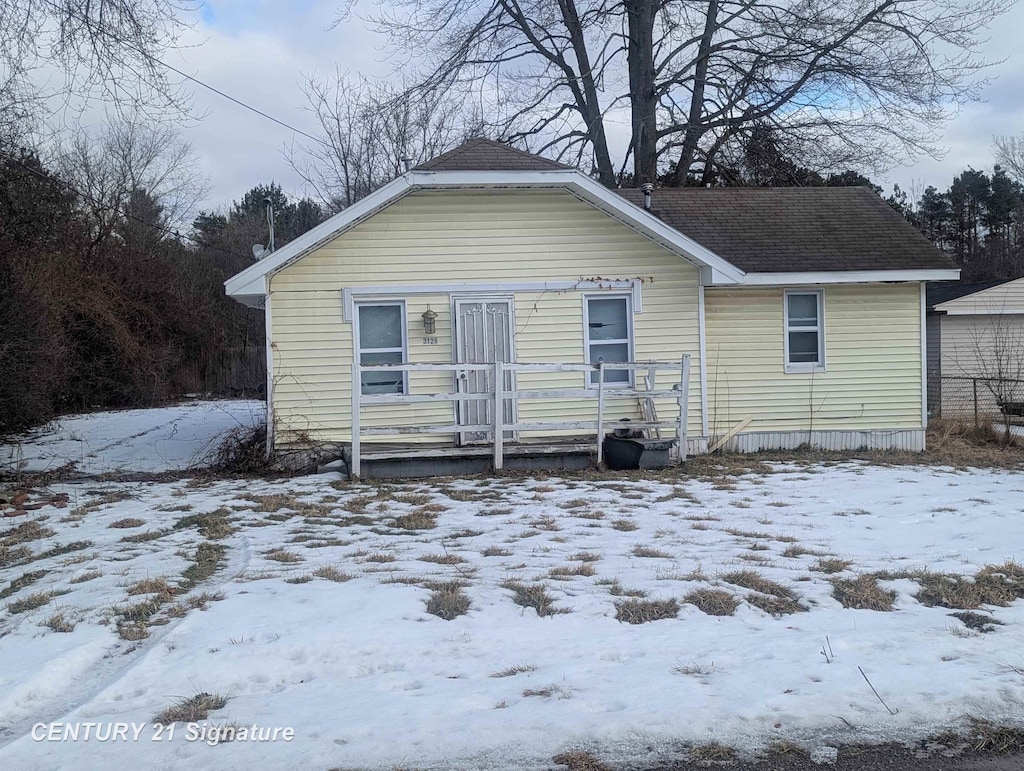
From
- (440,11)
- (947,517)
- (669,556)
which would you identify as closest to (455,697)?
(669,556)

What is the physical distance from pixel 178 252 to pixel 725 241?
22987mm

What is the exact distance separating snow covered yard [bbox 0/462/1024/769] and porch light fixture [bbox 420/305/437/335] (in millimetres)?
4433

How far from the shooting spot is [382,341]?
12.6 meters

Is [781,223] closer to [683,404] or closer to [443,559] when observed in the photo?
[683,404]

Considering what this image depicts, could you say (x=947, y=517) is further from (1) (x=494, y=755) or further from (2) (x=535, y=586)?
(1) (x=494, y=755)

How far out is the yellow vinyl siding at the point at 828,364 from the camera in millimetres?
13688

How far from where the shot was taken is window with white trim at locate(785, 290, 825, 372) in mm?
13930

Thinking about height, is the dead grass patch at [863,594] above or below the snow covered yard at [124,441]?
below

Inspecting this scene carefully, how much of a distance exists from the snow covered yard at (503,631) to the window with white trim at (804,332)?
5588 mm

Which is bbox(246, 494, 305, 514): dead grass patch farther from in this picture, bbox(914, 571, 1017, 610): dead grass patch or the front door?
bbox(914, 571, 1017, 610): dead grass patch

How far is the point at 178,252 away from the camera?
3084 cm

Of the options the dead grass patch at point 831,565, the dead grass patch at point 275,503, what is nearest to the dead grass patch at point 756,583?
the dead grass patch at point 831,565

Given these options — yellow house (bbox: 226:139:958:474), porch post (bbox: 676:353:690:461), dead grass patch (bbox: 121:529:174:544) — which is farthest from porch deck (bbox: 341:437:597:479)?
dead grass patch (bbox: 121:529:174:544)

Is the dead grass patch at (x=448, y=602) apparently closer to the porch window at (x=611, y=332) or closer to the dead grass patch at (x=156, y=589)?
the dead grass patch at (x=156, y=589)
